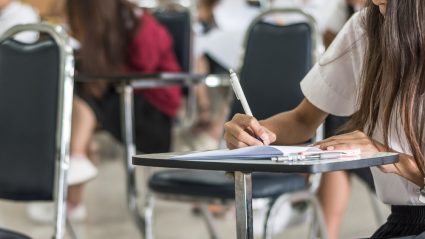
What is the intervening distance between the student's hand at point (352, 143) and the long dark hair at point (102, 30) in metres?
2.49

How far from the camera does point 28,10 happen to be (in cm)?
389

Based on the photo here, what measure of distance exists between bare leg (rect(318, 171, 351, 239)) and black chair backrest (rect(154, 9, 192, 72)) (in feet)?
4.22

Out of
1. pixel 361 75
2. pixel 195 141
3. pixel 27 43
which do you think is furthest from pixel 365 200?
pixel 361 75

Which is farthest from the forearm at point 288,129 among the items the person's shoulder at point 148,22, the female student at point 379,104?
the person's shoulder at point 148,22

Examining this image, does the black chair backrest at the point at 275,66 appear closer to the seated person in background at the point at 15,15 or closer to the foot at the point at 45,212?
the seated person in background at the point at 15,15

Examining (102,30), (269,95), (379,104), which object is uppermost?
(102,30)

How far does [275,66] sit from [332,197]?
0.69m

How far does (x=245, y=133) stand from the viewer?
154 cm

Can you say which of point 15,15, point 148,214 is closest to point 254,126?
point 148,214

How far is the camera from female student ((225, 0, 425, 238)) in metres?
1.48

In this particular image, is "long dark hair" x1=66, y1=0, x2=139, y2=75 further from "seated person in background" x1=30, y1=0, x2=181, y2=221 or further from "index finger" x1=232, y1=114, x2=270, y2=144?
"index finger" x1=232, y1=114, x2=270, y2=144

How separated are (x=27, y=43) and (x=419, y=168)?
112 centimetres

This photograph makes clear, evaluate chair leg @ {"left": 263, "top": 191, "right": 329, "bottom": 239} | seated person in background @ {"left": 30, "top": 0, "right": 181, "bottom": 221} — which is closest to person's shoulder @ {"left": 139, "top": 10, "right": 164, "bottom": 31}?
seated person in background @ {"left": 30, "top": 0, "right": 181, "bottom": 221}

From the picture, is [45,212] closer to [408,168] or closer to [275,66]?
[275,66]
